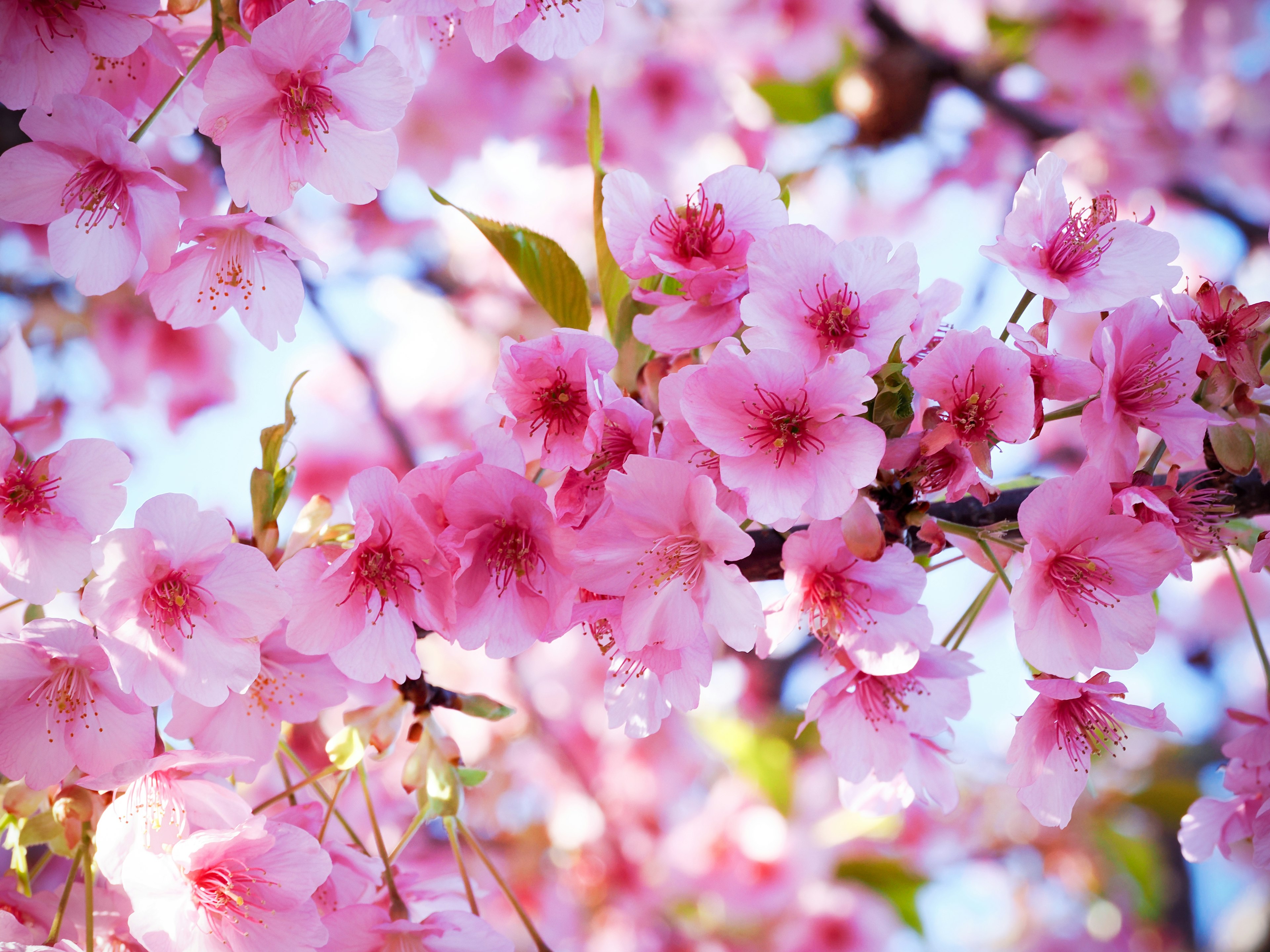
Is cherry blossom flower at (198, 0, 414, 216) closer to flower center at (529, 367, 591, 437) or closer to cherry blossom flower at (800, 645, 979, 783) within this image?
flower center at (529, 367, 591, 437)

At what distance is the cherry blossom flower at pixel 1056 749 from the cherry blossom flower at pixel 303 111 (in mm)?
753

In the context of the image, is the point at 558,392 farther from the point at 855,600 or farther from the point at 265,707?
the point at 265,707

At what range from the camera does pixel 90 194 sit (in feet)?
2.63

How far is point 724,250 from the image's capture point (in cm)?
79

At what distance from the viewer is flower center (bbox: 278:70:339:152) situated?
31.6 inches

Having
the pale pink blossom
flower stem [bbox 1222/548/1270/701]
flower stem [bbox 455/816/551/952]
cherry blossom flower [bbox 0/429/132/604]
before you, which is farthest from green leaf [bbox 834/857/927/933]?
cherry blossom flower [bbox 0/429/132/604]

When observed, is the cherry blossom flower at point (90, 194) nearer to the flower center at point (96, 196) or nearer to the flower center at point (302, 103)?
the flower center at point (96, 196)

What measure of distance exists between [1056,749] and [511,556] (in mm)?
508

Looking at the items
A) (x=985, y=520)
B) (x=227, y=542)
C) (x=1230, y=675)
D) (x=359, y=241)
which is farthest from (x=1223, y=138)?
(x=227, y=542)

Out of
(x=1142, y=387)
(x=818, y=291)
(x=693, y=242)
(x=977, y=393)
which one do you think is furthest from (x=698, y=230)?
(x=1142, y=387)

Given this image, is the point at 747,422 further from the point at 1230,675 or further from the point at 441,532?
the point at 1230,675

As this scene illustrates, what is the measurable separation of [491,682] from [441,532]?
264 cm

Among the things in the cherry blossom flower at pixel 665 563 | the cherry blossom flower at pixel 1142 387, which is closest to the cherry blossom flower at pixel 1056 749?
the cherry blossom flower at pixel 1142 387

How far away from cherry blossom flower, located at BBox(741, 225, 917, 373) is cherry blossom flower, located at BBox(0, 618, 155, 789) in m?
0.62
